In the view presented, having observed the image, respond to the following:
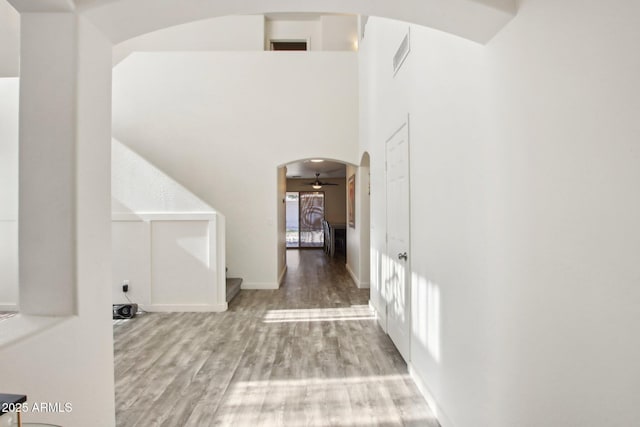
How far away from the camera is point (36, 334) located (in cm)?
127

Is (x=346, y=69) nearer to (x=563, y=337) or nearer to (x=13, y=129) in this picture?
(x=13, y=129)

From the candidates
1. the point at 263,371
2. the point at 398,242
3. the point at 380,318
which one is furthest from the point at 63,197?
the point at 380,318

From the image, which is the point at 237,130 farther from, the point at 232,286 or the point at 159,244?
the point at 232,286

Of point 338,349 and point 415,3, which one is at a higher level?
point 415,3

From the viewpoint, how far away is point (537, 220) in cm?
124

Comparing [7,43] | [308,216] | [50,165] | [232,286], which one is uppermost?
[7,43]

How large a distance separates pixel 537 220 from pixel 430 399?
1677 mm

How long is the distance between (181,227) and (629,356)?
4.67 meters

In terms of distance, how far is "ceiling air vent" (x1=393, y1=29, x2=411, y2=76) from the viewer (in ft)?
9.67

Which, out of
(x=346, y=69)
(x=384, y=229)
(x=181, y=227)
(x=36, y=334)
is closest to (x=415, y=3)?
(x=36, y=334)

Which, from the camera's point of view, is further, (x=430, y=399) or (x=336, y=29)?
(x=336, y=29)

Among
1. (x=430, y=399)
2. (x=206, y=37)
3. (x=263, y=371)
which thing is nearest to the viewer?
(x=430, y=399)

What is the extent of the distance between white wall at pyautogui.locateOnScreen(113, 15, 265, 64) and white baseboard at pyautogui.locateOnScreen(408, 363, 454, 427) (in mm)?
7176

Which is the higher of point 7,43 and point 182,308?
point 7,43
